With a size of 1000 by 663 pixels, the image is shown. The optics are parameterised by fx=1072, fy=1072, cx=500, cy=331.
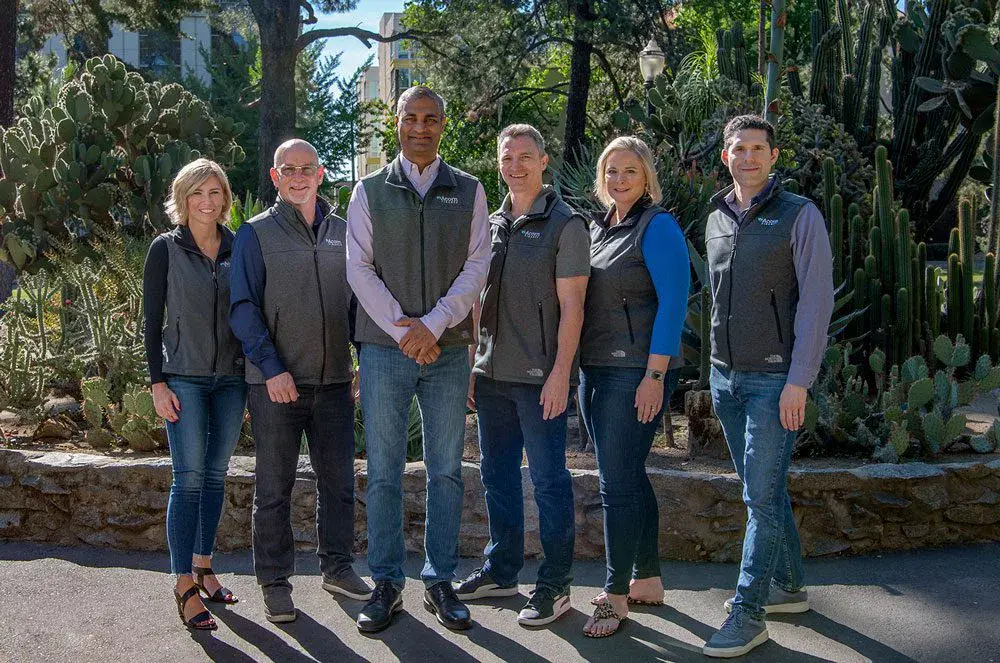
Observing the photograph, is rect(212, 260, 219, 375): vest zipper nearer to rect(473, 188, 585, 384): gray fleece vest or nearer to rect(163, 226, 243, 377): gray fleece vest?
rect(163, 226, 243, 377): gray fleece vest

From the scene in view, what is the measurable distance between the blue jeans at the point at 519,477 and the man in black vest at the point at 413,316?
139 millimetres

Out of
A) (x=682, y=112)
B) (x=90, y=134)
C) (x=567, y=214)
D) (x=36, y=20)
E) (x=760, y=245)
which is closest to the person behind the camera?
(x=760, y=245)

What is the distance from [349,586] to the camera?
461cm

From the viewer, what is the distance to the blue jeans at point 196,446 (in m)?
4.33

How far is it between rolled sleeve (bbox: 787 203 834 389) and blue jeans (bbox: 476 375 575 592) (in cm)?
94

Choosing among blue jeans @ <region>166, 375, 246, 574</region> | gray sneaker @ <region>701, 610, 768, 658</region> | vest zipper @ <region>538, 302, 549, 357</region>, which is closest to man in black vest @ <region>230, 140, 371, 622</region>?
blue jeans @ <region>166, 375, 246, 574</region>

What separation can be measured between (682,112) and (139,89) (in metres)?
6.22

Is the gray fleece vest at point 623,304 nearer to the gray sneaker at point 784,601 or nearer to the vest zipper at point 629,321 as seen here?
the vest zipper at point 629,321

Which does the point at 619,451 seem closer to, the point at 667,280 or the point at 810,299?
the point at 667,280

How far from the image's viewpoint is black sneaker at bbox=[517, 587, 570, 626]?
14.0 feet

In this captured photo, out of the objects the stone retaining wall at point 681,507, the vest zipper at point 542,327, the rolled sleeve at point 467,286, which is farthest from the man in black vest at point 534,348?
the stone retaining wall at point 681,507

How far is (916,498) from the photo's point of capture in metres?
5.24

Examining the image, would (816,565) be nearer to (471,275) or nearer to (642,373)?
(642,373)

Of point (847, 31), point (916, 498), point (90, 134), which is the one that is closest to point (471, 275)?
point (916, 498)
